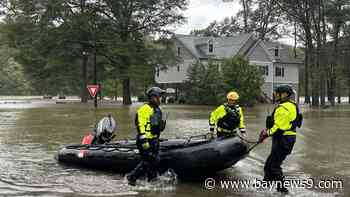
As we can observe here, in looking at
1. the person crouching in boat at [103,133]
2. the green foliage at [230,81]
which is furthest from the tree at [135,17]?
the person crouching in boat at [103,133]

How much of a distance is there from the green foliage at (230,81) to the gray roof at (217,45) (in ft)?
29.0

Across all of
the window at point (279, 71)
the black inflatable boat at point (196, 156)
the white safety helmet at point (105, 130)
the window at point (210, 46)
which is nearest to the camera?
the black inflatable boat at point (196, 156)

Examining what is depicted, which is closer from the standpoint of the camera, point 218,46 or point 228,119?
point 228,119

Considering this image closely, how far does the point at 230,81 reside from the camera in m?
43.0

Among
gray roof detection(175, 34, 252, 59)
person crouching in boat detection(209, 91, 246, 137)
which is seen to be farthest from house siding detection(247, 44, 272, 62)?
person crouching in boat detection(209, 91, 246, 137)

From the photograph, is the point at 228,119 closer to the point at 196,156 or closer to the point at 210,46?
the point at 196,156

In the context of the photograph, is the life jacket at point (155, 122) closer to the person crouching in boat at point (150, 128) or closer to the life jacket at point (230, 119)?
the person crouching in boat at point (150, 128)

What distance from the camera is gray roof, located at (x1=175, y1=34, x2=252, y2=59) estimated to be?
177 feet

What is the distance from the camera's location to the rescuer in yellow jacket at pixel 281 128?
302 inches

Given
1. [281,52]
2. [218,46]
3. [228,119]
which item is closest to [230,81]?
[218,46]

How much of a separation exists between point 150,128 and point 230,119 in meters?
1.85

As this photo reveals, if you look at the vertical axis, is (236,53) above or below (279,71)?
above

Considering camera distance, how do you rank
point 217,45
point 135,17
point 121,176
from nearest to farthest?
point 121,176
point 135,17
point 217,45

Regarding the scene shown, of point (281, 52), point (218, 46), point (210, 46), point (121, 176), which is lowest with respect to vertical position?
point (121, 176)
